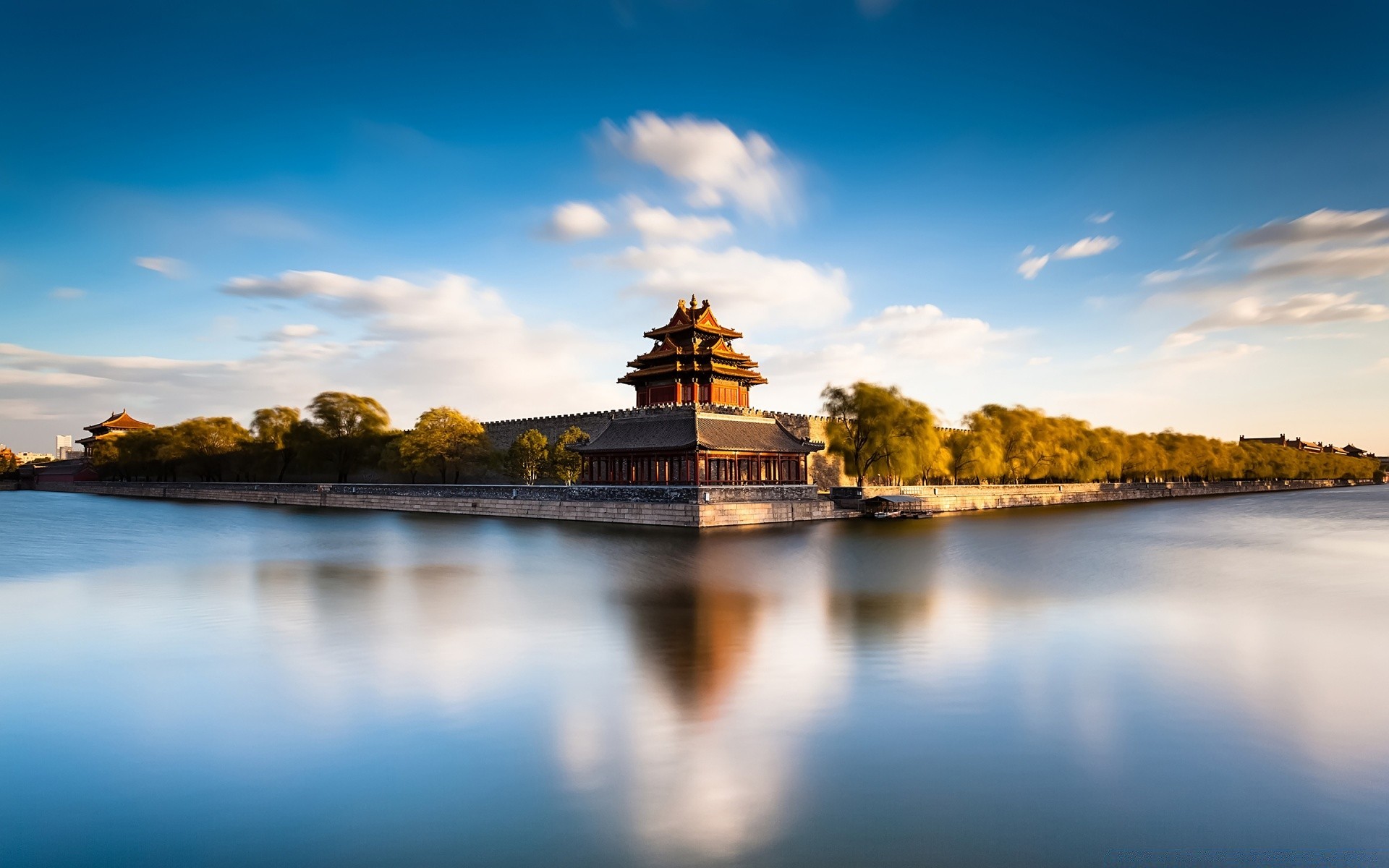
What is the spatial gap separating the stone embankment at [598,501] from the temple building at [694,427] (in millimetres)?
2331

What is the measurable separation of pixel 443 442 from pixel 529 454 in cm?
847

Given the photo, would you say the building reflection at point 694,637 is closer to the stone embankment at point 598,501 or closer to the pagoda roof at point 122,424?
the stone embankment at point 598,501

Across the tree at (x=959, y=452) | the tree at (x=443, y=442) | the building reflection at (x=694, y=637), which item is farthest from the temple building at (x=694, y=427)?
the building reflection at (x=694, y=637)

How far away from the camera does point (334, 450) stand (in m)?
59.7

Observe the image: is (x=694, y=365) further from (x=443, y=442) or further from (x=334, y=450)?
(x=334, y=450)

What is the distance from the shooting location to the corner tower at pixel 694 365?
4325 cm

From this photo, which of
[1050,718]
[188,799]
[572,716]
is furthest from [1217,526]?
[188,799]

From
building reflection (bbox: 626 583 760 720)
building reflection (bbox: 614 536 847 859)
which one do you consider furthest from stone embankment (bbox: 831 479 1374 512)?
building reflection (bbox: 614 536 847 859)

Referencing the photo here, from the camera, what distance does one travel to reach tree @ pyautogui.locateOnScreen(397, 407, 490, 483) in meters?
49.8

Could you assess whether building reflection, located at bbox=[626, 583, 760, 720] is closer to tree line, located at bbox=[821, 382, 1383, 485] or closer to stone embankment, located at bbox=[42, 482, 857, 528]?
stone embankment, located at bbox=[42, 482, 857, 528]

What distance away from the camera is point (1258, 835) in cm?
598

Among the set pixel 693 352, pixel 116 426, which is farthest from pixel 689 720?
pixel 116 426

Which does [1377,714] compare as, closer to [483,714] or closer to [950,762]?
[950,762]

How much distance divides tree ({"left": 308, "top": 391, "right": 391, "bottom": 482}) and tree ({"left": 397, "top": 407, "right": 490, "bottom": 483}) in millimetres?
9294
